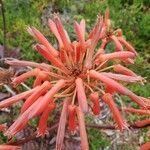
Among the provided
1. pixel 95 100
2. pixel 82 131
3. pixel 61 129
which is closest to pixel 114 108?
pixel 95 100

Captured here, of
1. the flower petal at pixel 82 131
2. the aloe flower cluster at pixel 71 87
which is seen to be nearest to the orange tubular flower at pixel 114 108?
the aloe flower cluster at pixel 71 87

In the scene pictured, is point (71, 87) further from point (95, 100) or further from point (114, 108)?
point (114, 108)

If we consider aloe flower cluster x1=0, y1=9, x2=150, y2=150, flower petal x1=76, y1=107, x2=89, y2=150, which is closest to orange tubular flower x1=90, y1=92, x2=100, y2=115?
aloe flower cluster x1=0, y1=9, x2=150, y2=150

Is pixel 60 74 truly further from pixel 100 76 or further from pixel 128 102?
pixel 128 102

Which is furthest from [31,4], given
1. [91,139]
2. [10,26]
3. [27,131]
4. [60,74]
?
[60,74]

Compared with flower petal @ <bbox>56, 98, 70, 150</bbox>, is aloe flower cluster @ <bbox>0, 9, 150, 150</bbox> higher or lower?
higher

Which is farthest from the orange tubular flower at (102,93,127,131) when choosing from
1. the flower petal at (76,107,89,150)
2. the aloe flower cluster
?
the flower petal at (76,107,89,150)

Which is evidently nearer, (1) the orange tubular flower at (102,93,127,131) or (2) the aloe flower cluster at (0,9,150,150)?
(2) the aloe flower cluster at (0,9,150,150)

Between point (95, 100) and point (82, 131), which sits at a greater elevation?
point (95, 100)

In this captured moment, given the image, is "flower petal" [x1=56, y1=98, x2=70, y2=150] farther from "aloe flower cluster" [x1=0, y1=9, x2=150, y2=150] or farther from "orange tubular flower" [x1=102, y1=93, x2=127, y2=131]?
"orange tubular flower" [x1=102, y1=93, x2=127, y2=131]

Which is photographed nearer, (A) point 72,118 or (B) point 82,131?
(B) point 82,131

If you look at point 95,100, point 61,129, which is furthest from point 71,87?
point 61,129
